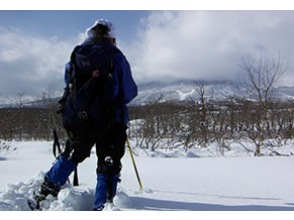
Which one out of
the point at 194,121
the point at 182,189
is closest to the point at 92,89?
the point at 182,189

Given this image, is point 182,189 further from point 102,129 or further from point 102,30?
point 102,30

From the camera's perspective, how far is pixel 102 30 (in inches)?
102

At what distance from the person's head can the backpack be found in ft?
0.33

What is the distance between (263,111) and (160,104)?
14.4ft

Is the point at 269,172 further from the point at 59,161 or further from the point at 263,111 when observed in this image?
the point at 263,111

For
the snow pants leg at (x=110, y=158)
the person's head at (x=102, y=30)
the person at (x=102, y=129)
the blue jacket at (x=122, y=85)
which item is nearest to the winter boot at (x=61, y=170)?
the person at (x=102, y=129)

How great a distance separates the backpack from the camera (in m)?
2.46

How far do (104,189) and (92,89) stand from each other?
685mm

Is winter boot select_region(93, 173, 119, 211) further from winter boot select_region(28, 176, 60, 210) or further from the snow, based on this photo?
winter boot select_region(28, 176, 60, 210)

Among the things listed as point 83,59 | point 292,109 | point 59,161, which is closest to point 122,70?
point 83,59

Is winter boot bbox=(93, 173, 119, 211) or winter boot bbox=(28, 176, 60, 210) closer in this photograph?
winter boot bbox=(93, 173, 119, 211)

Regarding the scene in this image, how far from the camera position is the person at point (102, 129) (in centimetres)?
249

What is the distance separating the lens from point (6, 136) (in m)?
12.7

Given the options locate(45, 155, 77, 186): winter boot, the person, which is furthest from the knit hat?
locate(45, 155, 77, 186): winter boot
